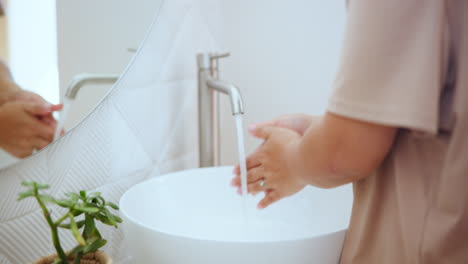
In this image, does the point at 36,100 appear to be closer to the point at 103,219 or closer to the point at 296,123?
the point at 103,219

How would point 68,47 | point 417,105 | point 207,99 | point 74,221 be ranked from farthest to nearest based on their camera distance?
point 207,99 → point 68,47 → point 74,221 → point 417,105

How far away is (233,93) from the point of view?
0.88 m

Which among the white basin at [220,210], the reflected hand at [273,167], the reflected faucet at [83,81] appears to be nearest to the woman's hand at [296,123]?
the reflected hand at [273,167]

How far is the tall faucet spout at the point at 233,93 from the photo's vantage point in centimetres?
85

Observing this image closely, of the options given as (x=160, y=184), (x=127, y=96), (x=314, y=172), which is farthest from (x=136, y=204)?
(x=314, y=172)

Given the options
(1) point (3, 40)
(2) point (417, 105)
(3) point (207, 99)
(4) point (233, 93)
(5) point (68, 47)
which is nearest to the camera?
(2) point (417, 105)

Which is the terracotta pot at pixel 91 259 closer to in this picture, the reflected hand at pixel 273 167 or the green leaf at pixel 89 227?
the green leaf at pixel 89 227

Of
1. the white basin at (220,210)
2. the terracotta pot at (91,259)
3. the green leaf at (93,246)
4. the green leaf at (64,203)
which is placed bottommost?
the white basin at (220,210)

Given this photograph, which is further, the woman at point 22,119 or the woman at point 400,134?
the woman at point 22,119

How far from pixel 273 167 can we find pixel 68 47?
0.40 meters

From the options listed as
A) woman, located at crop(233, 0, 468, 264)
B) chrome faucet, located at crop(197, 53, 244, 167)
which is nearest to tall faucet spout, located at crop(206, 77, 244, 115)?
chrome faucet, located at crop(197, 53, 244, 167)

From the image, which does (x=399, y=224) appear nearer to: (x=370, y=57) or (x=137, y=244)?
(x=370, y=57)

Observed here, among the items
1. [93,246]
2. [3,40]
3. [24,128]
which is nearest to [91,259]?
[93,246]

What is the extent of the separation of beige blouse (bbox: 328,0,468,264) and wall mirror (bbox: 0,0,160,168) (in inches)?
19.1
